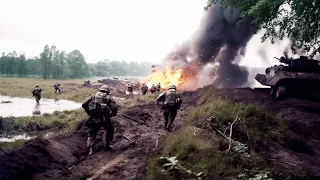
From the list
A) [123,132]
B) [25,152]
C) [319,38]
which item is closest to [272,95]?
[319,38]

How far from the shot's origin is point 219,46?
29203 mm

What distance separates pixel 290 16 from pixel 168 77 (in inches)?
764

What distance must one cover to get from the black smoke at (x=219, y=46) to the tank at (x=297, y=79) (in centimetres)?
942

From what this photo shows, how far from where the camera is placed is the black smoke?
2712cm

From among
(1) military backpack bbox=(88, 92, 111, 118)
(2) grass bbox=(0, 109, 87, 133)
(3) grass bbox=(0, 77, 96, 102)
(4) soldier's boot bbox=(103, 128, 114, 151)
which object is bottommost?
(2) grass bbox=(0, 109, 87, 133)

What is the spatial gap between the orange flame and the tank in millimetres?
14942

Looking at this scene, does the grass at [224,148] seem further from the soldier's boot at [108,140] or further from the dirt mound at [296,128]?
the soldier's boot at [108,140]

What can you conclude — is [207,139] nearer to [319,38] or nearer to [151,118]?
[151,118]

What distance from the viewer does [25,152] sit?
7047 millimetres

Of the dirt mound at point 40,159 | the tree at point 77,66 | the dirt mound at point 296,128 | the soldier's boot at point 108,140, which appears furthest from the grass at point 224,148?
the tree at point 77,66

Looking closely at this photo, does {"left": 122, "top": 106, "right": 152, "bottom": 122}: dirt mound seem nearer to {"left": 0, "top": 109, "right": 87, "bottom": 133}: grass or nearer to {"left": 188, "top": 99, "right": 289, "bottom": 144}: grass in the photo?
{"left": 0, "top": 109, "right": 87, "bottom": 133}: grass

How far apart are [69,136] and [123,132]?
189cm

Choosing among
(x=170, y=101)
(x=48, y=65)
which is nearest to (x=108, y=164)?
(x=170, y=101)

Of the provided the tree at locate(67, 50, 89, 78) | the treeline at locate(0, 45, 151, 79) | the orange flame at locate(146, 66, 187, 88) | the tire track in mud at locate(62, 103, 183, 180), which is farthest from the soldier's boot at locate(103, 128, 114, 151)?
the tree at locate(67, 50, 89, 78)
